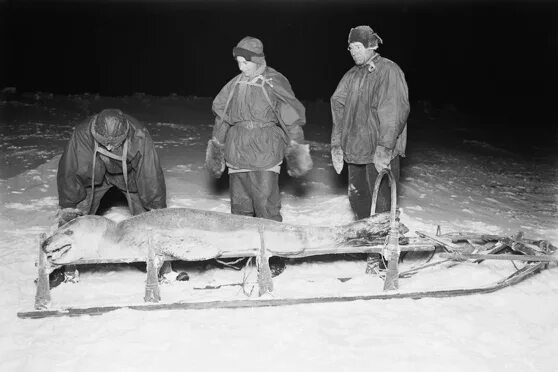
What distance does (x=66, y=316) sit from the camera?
346 centimetres

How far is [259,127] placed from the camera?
4582 mm

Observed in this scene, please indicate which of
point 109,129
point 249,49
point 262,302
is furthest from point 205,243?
point 249,49

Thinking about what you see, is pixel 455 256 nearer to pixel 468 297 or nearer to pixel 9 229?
pixel 468 297

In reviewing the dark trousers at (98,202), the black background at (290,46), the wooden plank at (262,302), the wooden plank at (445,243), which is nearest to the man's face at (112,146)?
the dark trousers at (98,202)

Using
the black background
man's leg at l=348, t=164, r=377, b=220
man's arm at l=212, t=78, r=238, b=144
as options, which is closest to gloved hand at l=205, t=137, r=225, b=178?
man's arm at l=212, t=78, r=238, b=144

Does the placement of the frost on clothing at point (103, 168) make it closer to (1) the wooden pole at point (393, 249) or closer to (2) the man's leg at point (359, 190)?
(2) the man's leg at point (359, 190)

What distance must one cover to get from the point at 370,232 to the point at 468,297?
91 cm

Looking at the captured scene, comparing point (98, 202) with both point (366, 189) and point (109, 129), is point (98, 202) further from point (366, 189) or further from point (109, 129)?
point (366, 189)

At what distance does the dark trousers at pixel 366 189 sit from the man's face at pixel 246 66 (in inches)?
53.0

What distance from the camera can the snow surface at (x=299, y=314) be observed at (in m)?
3.16

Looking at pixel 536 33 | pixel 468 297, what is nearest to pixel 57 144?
pixel 468 297

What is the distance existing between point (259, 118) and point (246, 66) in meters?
0.47

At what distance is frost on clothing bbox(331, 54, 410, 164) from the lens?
4.39 metres

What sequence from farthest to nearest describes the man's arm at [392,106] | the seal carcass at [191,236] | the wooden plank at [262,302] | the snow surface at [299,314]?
1. the man's arm at [392,106]
2. the seal carcass at [191,236]
3. the wooden plank at [262,302]
4. the snow surface at [299,314]
